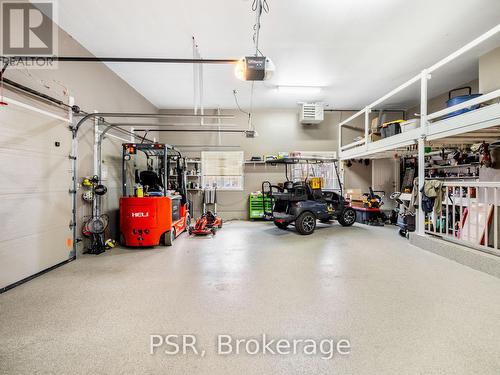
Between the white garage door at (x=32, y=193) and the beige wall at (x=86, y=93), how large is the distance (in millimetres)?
219

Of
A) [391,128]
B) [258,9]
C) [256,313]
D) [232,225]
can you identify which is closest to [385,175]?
[391,128]

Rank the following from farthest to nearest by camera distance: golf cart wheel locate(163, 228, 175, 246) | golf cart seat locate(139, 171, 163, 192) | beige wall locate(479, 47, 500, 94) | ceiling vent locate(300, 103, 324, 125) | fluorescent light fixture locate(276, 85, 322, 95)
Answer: ceiling vent locate(300, 103, 324, 125) < fluorescent light fixture locate(276, 85, 322, 95) < golf cart seat locate(139, 171, 163, 192) < golf cart wheel locate(163, 228, 175, 246) < beige wall locate(479, 47, 500, 94)

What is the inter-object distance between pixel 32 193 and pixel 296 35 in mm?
4654

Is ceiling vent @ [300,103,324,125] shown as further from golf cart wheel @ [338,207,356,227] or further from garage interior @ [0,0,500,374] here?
golf cart wheel @ [338,207,356,227]

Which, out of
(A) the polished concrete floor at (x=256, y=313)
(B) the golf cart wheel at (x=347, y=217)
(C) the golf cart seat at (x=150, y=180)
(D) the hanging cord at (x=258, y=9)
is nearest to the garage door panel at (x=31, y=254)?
(A) the polished concrete floor at (x=256, y=313)

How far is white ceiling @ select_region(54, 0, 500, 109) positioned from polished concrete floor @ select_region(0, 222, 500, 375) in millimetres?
3738

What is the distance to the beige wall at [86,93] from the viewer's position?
2.99 meters

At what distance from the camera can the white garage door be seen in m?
2.54

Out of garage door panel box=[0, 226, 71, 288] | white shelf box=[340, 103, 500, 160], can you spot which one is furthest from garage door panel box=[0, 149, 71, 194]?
white shelf box=[340, 103, 500, 160]

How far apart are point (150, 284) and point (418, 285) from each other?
314cm

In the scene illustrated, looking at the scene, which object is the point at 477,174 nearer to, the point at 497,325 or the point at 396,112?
the point at 396,112

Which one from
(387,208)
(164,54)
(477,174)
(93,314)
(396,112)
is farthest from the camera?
(396,112)

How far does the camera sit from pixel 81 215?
3789 mm

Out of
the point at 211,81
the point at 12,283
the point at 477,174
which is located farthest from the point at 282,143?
the point at 12,283
